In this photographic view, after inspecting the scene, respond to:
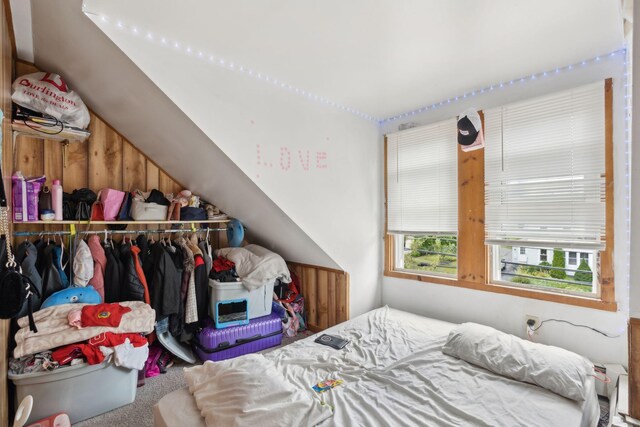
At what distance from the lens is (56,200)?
2.29 m

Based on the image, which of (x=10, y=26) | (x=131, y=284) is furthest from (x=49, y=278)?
(x=10, y=26)

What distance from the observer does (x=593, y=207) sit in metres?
2.18

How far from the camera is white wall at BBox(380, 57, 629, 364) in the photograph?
2.09 metres

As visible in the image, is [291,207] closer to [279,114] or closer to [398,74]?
[279,114]

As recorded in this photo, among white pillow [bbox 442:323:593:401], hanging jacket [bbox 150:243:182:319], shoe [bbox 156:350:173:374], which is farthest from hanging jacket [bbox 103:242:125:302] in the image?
white pillow [bbox 442:323:593:401]

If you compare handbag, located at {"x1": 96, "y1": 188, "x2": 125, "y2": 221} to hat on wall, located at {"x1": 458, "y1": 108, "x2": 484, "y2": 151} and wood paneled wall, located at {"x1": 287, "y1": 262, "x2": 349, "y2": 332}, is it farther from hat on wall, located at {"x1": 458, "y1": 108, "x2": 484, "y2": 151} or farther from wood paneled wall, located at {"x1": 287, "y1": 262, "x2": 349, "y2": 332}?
hat on wall, located at {"x1": 458, "y1": 108, "x2": 484, "y2": 151}

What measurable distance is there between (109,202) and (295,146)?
166cm

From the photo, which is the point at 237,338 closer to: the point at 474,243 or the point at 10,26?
the point at 474,243

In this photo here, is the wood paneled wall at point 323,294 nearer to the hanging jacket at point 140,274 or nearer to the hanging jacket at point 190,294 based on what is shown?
the hanging jacket at point 190,294

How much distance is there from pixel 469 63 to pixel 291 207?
69.0 inches

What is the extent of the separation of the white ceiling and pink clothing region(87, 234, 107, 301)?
5.64 ft

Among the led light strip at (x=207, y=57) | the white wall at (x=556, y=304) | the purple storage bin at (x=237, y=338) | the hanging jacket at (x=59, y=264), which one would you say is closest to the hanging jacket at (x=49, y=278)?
the hanging jacket at (x=59, y=264)

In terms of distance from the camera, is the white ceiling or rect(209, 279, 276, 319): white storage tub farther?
rect(209, 279, 276, 319): white storage tub

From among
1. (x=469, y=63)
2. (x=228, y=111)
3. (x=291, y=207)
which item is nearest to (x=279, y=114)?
(x=228, y=111)
